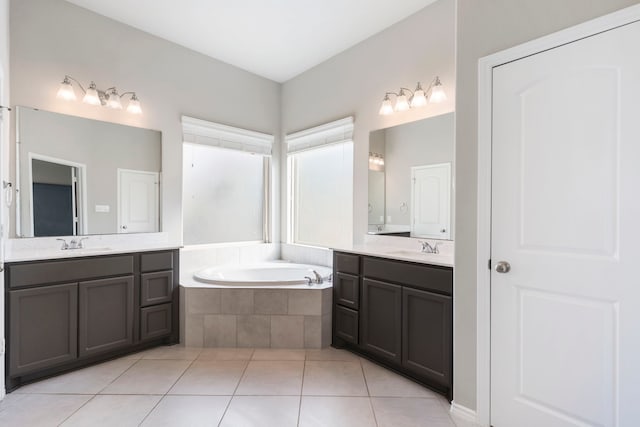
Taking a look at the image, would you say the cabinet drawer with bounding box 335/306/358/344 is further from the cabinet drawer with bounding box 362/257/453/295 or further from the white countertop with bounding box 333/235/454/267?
the white countertop with bounding box 333/235/454/267

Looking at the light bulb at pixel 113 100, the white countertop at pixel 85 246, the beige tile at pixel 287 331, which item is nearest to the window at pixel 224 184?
the white countertop at pixel 85 246

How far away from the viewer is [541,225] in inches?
64.2

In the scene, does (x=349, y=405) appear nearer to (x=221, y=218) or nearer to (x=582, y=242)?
(x=582, y=242)

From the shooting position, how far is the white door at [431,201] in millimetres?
2686

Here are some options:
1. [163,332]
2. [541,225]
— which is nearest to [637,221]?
[541,225]

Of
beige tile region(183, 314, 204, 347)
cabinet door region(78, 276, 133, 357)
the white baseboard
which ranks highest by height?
cabinet door region(78, 276, 133, 357)

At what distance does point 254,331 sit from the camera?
2908 mm

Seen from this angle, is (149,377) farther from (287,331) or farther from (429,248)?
(429,248)

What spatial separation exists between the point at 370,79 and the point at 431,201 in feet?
4.62

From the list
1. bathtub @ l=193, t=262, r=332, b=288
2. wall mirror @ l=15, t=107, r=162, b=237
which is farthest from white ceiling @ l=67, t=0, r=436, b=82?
bathtub @ l=193, t=262, r=332, b=288

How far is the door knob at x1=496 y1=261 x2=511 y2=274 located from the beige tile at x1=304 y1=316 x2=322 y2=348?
1601 mm

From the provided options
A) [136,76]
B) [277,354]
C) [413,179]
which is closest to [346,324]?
[277,354]

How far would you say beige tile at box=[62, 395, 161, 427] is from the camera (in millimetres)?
1838

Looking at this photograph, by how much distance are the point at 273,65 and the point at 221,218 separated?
1912mm
